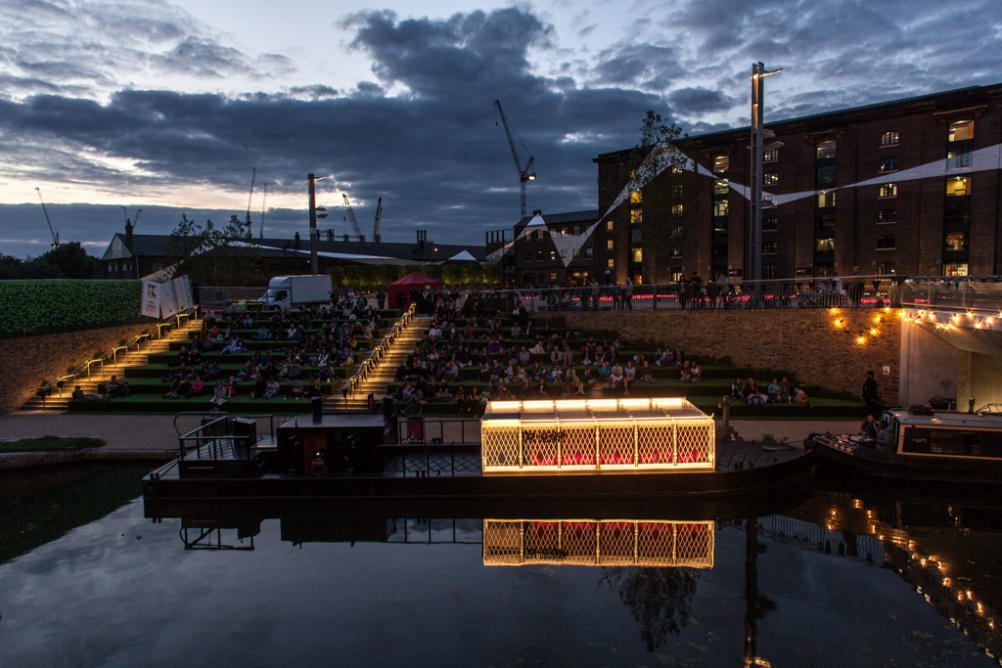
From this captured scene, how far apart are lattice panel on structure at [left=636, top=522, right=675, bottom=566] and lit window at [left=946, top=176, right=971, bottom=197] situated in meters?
43.4

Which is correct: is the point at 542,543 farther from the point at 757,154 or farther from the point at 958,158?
the point at 958,158

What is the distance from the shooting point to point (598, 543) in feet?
41.0

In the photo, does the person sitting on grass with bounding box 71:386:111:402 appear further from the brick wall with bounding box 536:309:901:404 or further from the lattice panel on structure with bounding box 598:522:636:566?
the brick wall with bounding box 536:309:901:404

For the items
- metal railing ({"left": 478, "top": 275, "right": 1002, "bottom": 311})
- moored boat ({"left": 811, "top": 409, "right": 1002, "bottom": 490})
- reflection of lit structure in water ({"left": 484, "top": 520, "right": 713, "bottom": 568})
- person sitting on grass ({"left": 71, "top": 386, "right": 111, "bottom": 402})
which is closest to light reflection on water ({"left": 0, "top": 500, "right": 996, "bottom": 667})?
reflection of lit structure in water ({"left": 484, "top": 520, "right": 713, "bottom": 568})

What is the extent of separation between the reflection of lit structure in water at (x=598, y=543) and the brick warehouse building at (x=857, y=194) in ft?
82.2

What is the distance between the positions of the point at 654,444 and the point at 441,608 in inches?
268

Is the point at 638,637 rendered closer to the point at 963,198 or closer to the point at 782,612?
the point at 782,612

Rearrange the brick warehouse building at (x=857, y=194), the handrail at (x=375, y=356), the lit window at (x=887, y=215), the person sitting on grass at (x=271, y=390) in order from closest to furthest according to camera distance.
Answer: the person sitting on grass at (x=271, y=390) < the handrail at (x=375, y=356) < the brick warehouse building at (x=857, y=194) < the lit window at (x=887, y=215)

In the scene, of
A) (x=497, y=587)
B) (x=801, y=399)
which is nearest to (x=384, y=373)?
(x=497, y=587)

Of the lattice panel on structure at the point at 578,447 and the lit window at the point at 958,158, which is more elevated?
the lit window at the point at 958,158

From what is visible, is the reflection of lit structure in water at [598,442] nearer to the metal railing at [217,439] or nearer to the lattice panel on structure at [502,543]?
the lattice panel on structure at [502,543]

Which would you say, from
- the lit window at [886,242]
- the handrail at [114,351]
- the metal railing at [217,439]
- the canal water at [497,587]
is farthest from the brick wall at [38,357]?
the lit window at [886,242]

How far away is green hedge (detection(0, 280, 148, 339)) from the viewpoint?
24328 millimetres

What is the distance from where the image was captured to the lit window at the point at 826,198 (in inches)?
1841
